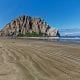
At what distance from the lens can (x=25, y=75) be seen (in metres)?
6.42

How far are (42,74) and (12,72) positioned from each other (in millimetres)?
1085

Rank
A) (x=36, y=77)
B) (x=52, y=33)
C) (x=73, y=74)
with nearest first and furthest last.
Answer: (x=36, y=77) < (x=73, y=74) < (x=52, y=33)

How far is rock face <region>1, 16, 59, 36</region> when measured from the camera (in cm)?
18186

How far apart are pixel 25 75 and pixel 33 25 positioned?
181470 millimetres

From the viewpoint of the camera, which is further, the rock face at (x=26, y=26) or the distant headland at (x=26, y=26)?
the rock face at (x=26, y=26)

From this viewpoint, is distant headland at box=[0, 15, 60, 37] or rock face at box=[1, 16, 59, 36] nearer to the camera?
distant headland at box=[0, 15, 60, 37]

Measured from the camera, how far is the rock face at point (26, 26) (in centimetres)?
18186

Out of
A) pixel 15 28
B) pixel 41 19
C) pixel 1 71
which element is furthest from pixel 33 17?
pixel 1 71

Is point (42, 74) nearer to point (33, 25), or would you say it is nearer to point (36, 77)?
point (36, 77)

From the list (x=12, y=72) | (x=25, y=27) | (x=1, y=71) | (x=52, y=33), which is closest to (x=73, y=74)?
(x=12, y=72)

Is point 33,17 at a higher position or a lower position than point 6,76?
higher

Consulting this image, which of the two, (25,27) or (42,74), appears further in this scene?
(25,27)

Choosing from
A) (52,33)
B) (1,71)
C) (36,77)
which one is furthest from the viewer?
(52,33)

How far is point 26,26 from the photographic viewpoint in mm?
185500
